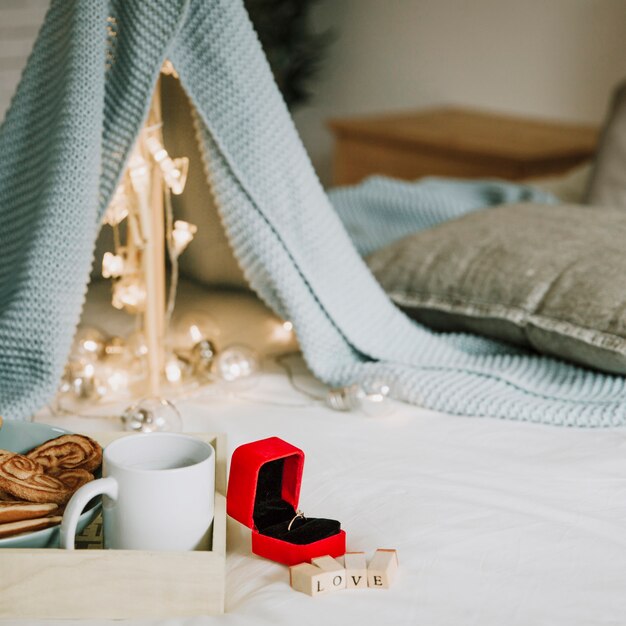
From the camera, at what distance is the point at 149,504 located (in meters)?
0.55

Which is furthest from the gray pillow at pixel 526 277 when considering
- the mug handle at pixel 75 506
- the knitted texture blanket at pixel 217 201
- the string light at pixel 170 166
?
the mug handle at pixel 75 506

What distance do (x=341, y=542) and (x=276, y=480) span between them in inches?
3.1

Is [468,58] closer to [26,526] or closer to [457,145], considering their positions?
[457,145]

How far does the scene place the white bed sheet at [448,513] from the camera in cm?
56

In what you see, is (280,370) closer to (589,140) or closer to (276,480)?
(276,480)

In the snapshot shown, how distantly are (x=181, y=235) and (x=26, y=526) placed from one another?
17.0 inches

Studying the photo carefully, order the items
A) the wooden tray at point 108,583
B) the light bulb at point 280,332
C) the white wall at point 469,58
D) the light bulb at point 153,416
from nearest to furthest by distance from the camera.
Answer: the wooden tray at point 108,583
the light bulb at point 153,416
the light bulb at point 280,332
the white wall at point 469,58

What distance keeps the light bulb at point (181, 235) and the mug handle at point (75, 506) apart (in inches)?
16.8

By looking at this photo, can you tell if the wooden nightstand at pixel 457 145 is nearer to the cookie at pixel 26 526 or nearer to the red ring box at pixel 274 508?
the red ring box at pixel 274 508

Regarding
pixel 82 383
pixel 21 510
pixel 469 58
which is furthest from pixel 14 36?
pixel 469 58

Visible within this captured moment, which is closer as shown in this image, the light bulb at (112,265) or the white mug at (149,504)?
the white mug at (149,504)

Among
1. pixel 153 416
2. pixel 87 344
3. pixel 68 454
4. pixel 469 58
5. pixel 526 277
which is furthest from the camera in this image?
pixel 469 58

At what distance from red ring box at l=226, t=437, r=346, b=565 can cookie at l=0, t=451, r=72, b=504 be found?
0.12 m

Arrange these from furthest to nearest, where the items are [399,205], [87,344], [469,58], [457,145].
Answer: [469,58], [457,145], [399,205], [87,344]
